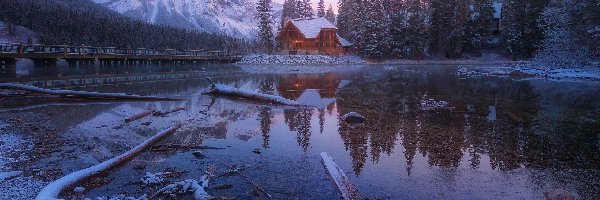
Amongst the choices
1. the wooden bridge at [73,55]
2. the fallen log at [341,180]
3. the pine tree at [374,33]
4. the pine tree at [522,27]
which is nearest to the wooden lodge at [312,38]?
the pine tree at [374,33]

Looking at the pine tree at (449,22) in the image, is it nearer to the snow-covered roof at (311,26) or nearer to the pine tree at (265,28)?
the snow-covered roof at (311,26)

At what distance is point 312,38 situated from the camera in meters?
70.4

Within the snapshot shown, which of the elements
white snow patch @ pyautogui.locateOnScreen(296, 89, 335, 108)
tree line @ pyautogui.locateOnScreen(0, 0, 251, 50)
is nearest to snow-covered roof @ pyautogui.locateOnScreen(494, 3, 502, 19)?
tree line @ pyautogui.locateOnScreen(0, 0, 251, 50)

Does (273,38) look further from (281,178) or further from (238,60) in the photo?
(281,178)

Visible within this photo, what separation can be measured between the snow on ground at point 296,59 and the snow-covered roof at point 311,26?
6.44 metres

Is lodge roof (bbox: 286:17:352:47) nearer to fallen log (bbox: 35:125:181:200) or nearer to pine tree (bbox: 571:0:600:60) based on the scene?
pine tree (bbox: 571:0:600:60)

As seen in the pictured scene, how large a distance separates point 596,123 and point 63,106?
65.3ft

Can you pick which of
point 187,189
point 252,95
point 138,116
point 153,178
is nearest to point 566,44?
point 252,95

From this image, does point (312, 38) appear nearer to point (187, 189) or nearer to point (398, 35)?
point (398, 35)

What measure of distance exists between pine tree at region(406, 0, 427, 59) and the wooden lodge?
1167cm

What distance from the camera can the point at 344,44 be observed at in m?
73.2

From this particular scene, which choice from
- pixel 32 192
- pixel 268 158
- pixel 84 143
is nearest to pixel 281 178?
pixel 268 158

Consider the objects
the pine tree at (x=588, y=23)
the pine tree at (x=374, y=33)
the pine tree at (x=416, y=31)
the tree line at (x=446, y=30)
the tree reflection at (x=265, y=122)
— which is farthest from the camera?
the pine tree at (x=416, y=31)

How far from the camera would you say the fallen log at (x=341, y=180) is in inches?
254
